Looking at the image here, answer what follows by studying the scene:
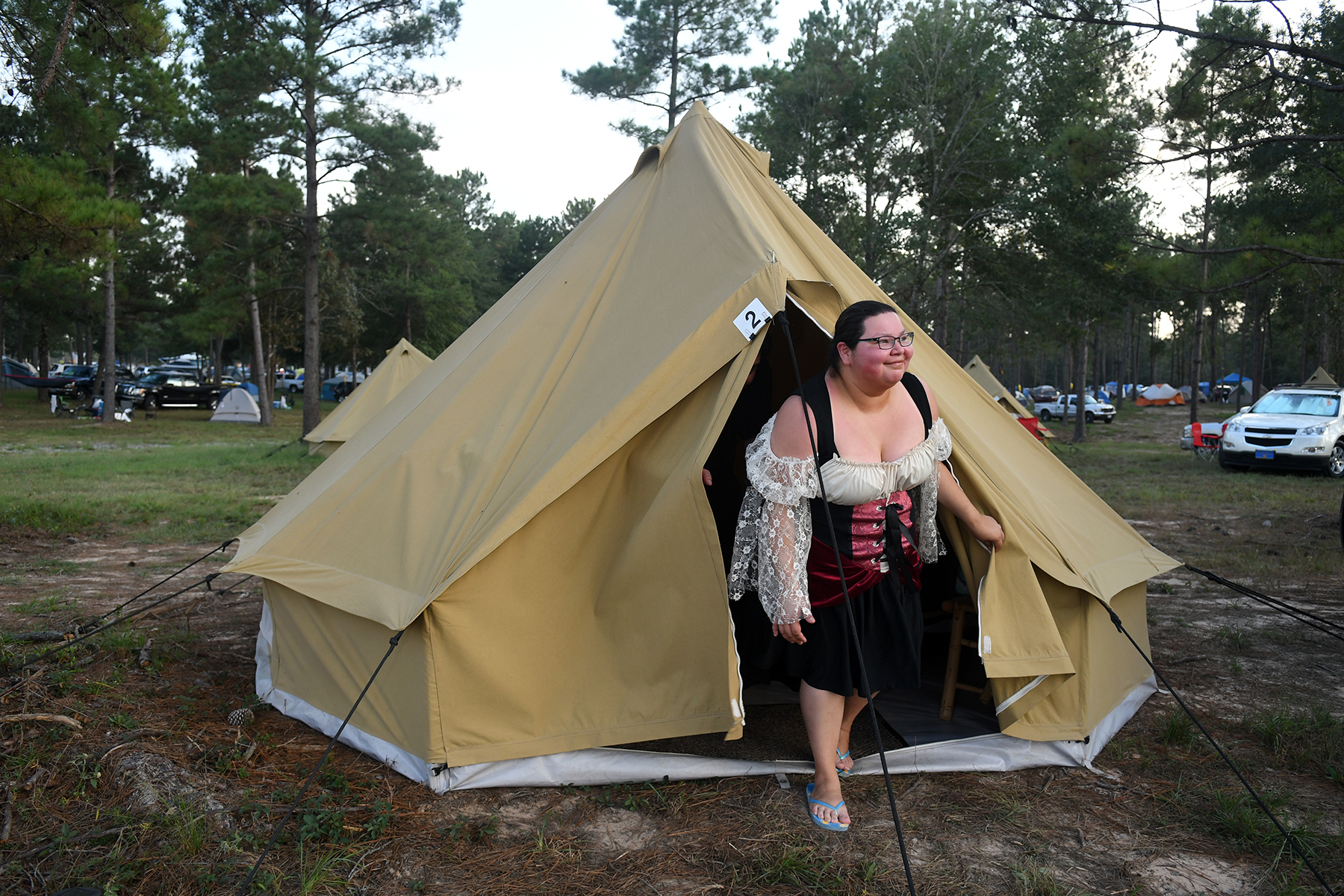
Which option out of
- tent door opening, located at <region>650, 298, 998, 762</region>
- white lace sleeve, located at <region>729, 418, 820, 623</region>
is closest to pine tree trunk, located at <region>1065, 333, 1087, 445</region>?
tent door opening, located at <region>650, 298, 998, 762</region>

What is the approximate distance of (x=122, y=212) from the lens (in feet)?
21.3

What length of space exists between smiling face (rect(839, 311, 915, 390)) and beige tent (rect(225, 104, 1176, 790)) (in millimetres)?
444

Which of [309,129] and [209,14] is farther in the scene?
[309,129]

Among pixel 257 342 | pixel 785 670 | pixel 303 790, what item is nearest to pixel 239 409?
pixel 257 342

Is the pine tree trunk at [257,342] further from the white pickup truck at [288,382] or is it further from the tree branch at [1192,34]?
the tree branch at [1192,34]

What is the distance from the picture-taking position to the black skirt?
2.85 metres

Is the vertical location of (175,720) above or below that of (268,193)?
below

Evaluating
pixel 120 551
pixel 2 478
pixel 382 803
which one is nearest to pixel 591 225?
pixel 382 803

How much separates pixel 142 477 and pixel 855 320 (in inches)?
465

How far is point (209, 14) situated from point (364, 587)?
617 inches

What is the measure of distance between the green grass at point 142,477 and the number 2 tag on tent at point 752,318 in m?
6.42

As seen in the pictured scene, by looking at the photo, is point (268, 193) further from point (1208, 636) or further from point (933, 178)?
point (1208, 636)

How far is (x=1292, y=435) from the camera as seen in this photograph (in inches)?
514

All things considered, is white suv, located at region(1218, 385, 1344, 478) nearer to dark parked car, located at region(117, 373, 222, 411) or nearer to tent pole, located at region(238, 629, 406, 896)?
tent pole, located at region(238, 629, 406, 896)
